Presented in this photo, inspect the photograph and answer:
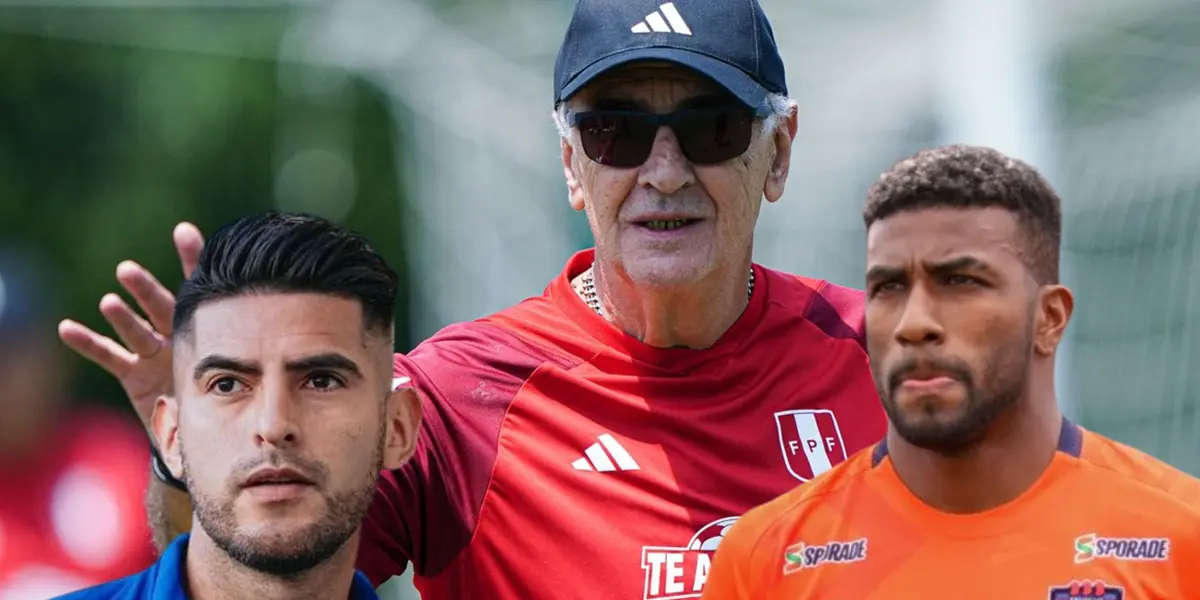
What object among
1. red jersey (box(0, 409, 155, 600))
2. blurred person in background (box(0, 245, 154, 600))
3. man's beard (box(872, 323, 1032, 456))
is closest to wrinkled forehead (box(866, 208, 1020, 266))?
man's beard (box(872, 323, 1032, 456))

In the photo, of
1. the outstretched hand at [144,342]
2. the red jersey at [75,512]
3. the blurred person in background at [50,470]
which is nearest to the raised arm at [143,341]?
the outstretched hand at [144,342]

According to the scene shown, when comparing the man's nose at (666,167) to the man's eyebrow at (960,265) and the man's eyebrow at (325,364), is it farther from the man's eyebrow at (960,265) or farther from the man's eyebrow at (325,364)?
the man's eyebrow at (960,265)

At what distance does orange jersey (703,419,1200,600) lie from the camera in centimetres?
222

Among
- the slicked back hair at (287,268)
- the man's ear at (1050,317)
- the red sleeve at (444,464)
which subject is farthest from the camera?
the red sleeve at (444,464)

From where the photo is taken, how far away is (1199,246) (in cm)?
667

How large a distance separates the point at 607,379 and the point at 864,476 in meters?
0.82

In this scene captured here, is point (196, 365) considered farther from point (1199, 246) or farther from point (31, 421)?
point (1199, 246)

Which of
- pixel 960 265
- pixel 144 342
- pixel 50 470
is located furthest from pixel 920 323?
pixel 50 470

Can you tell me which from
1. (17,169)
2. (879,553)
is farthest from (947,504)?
(17,169)

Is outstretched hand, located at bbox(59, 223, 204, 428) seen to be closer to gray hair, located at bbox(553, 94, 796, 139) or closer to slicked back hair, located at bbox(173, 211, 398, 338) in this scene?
slicked back hair, located at bbox(173, 211, 398, 338)

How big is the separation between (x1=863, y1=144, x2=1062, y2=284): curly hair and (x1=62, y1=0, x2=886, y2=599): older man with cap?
78 cm

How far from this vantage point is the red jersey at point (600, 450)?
3043mm

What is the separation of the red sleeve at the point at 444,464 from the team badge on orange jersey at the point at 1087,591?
1.21 metres

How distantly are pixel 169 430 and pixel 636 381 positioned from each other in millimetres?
893
